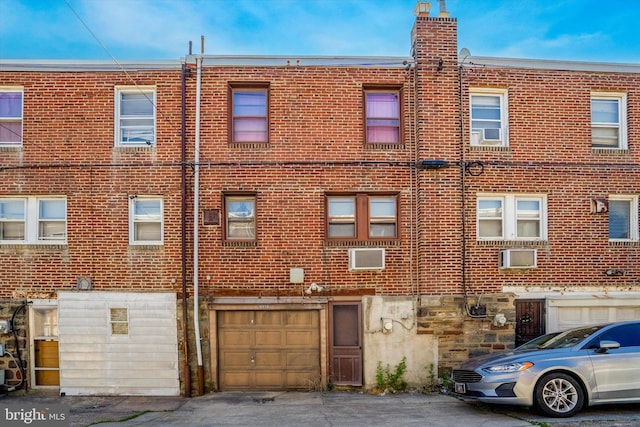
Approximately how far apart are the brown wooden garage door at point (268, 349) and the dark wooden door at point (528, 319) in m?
4.52

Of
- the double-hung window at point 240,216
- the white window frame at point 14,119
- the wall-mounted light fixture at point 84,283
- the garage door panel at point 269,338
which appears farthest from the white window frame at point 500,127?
the white window frame at point 14,119

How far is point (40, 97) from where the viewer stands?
11703 mm

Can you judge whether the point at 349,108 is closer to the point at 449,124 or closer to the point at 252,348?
the point at 449,124

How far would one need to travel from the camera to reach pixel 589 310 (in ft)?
38.5

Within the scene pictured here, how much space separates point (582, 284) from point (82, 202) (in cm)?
1127

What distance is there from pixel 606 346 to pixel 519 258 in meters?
3.20

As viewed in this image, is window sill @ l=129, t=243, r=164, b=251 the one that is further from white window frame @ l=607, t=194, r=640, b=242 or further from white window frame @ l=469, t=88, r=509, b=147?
white window frame @ l=607, t=194, r=640, b=242

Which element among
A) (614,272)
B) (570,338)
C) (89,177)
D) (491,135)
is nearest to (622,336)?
(570,338)

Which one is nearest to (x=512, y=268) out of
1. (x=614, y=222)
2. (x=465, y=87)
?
(x=614, y=222)

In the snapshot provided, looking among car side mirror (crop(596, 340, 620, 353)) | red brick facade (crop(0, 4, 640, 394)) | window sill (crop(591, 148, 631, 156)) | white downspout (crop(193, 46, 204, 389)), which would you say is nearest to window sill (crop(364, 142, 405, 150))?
red brick facade (crop(0, 4, 640, 394))

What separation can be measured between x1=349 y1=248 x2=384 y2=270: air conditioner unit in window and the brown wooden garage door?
1.38m

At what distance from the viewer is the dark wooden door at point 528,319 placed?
11742 mm

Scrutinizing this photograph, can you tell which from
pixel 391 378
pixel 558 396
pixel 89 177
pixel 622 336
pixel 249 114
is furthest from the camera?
pixel 249 114

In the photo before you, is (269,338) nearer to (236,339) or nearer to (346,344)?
→ (236,339)
